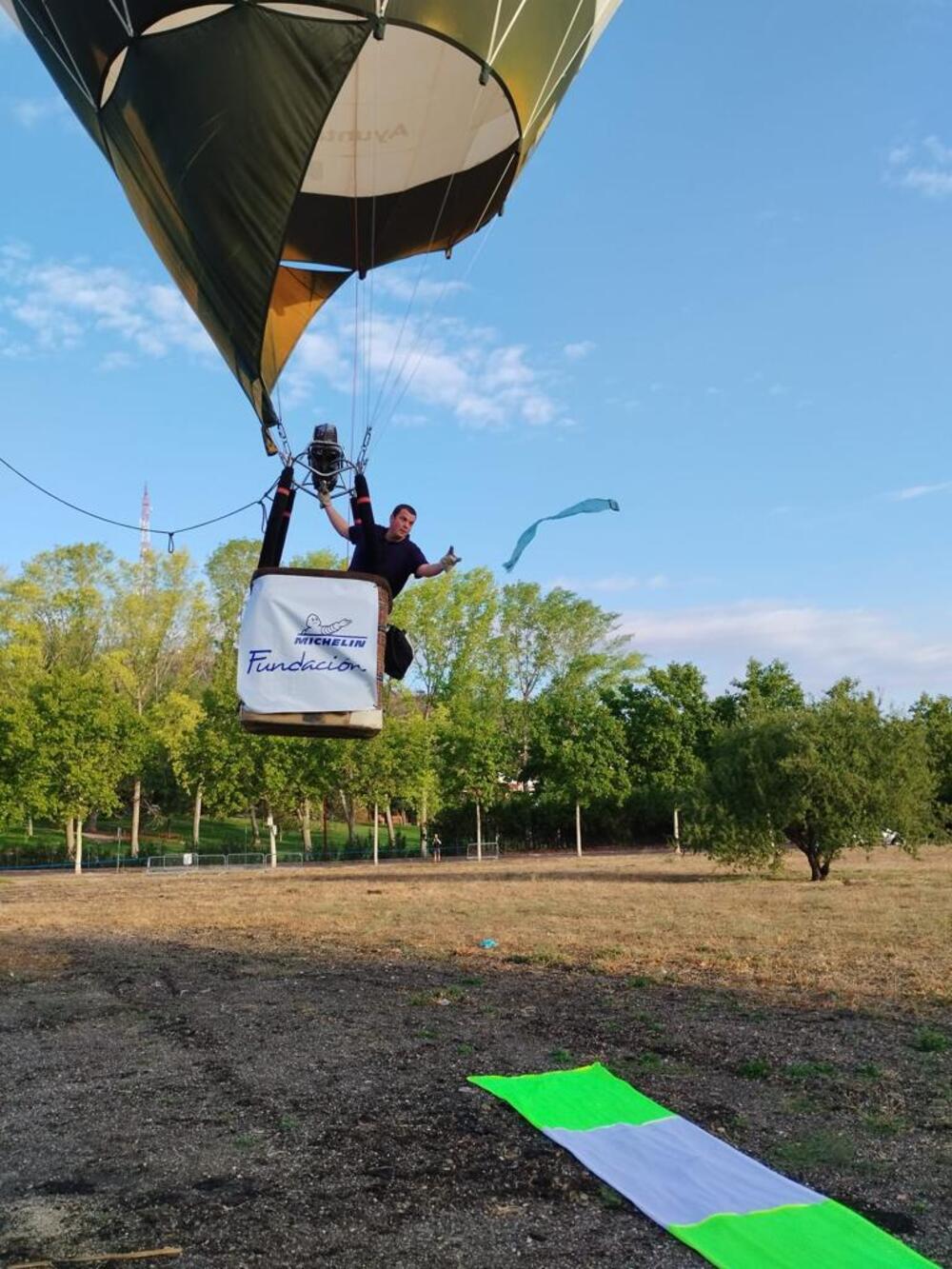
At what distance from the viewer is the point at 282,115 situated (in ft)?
23.1

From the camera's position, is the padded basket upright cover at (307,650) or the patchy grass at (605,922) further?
the patchy grass at (605,922)

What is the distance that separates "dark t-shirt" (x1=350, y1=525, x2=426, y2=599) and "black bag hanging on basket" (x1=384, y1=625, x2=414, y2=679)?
0.34m

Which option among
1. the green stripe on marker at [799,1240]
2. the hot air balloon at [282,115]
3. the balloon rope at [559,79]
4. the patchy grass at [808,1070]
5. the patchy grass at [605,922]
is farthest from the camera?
the patchy grass at [605,922]

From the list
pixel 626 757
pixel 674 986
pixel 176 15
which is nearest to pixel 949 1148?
pixel 674 986

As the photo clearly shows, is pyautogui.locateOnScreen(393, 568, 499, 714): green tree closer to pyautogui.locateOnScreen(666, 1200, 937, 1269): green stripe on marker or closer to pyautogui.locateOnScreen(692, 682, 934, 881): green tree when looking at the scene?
pyautogui.locateOnScreen(692, 682, 934, 881): green tree

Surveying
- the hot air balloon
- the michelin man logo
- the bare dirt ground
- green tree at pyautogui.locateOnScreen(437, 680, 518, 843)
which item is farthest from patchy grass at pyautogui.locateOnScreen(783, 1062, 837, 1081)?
green tree at pyautogui.locateOnScreen(437, 680, 518, 843)

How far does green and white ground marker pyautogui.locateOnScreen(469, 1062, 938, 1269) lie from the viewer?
12.9ft

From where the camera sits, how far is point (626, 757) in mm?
47500

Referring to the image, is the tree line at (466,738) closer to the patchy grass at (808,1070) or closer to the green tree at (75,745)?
the green tree at (75,745)

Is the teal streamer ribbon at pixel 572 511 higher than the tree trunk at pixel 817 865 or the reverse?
higher

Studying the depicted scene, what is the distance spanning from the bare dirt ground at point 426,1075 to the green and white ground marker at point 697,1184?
0.13m

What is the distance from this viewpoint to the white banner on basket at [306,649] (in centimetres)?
664

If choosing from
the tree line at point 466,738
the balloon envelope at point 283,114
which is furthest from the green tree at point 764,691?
the balloon envelope at point 283,114

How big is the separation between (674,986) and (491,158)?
8.02 metres
